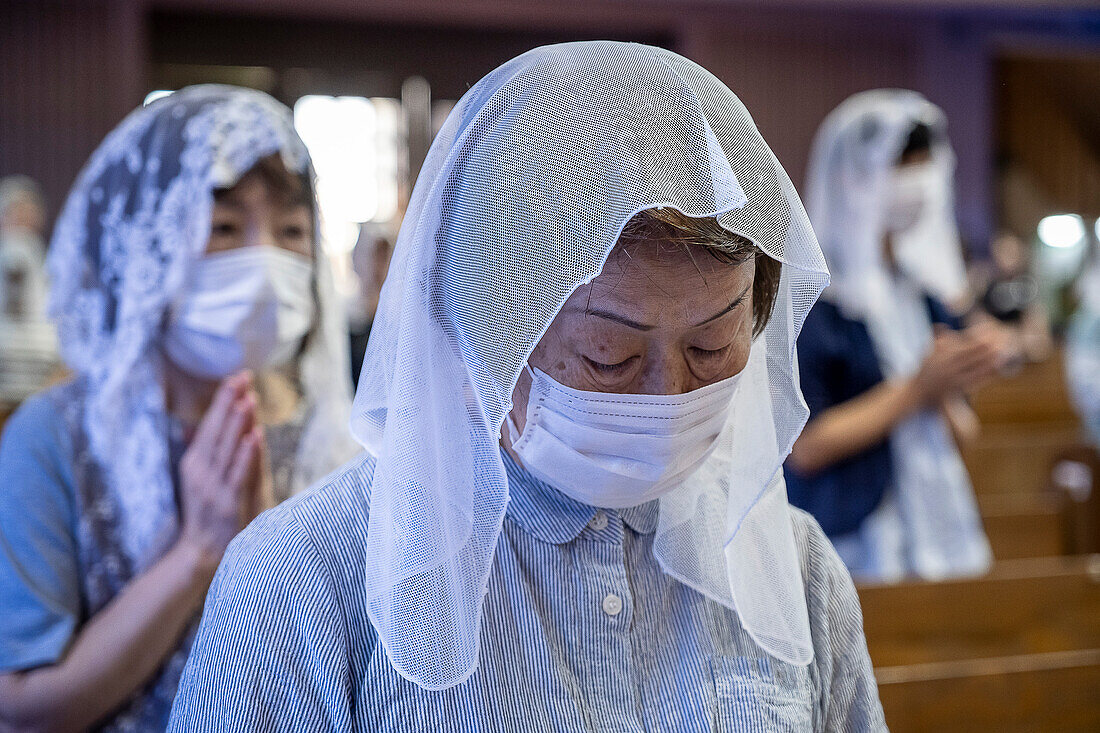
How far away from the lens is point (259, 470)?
1654 mm

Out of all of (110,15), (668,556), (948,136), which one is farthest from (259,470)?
(948,136)

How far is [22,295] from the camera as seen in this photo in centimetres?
680

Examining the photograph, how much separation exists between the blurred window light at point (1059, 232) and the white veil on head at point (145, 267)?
530 inches

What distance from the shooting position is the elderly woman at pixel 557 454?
98 centimetres

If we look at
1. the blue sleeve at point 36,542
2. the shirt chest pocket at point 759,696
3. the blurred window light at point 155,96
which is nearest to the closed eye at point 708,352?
the shirt chest pocket at point 759,696

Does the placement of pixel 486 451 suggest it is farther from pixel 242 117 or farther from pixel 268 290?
pixel 242 117

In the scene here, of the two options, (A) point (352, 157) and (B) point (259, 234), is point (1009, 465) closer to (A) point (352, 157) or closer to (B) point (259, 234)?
(B) point (259, 234)

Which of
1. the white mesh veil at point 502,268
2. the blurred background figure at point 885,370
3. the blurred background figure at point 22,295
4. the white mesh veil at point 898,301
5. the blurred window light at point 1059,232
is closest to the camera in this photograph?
the white mesh veil at point 502,268

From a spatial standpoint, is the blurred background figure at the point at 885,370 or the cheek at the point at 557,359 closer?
the cheek at the point at 557,359

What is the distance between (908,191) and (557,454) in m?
2.28

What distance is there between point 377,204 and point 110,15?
3143 mm

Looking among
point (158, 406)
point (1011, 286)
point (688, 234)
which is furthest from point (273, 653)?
point (1011, 286)

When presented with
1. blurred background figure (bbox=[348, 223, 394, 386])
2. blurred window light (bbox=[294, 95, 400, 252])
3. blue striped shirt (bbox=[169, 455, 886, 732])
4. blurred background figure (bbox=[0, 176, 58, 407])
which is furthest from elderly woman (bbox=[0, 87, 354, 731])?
blurred window light (bbox=[294, 95, 400, 252])

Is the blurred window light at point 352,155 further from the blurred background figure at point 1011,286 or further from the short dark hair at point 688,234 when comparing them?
the short dark hair at point 688,234
